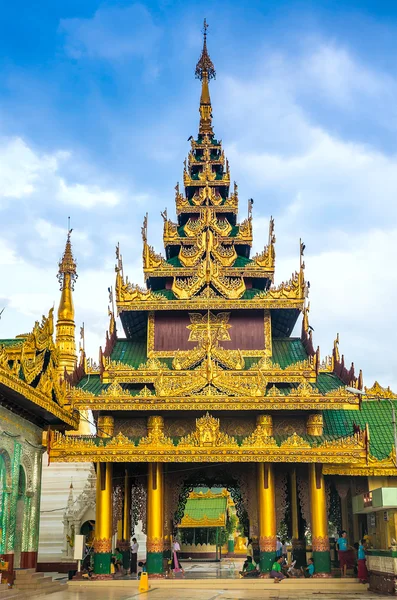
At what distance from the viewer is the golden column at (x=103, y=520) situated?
81.1 feet

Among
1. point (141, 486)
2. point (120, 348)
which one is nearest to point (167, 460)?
point (141, 486)

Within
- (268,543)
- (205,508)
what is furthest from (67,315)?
(268,543)

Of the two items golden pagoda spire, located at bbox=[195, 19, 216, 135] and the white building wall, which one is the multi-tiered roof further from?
the white building wall

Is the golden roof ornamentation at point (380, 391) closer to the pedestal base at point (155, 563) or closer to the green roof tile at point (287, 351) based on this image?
the green roof tile at point (287, 351)

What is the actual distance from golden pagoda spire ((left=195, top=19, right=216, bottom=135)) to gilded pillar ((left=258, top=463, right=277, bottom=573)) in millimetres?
19742

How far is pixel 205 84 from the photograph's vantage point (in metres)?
40.3

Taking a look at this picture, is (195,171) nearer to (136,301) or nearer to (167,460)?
(136,301)

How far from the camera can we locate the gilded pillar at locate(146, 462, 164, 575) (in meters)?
24.6

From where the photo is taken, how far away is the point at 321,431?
2661cm

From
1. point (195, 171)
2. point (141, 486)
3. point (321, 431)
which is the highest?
point (195, 171)

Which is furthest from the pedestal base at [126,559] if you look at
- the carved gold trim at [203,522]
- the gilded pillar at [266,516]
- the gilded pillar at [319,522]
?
the carved gold trim at [203,522]

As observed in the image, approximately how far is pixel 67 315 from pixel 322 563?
103 feet

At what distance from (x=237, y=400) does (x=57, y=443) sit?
20.9ft

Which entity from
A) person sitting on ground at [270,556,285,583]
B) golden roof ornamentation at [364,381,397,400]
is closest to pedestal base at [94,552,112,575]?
person sitting on ground at [270,556,285,583]
